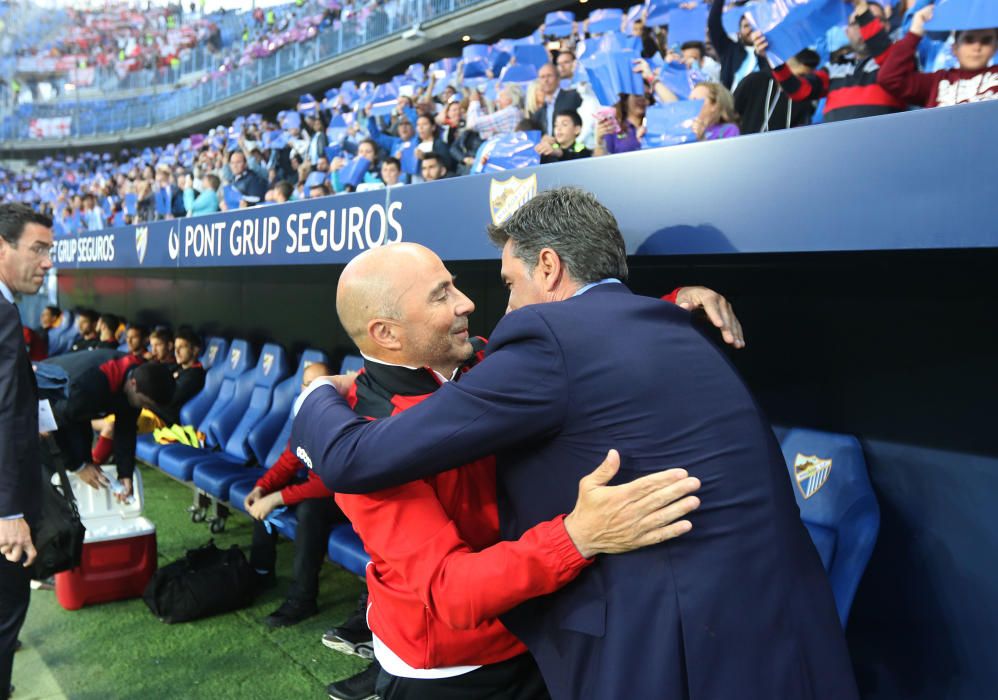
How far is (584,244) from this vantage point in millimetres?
1330

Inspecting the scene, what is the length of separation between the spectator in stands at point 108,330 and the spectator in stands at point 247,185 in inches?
71.7

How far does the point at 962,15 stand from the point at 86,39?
42.0 meters

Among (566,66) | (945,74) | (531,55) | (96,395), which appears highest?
(531,55)

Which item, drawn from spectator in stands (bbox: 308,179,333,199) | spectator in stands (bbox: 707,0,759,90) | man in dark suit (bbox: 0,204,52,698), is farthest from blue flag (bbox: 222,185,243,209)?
man in dark suit (bbox: 0,204,52,698)

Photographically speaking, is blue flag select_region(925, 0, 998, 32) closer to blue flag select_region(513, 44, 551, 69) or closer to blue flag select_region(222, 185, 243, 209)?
blue flag select_region(513, 44, 551, 69)

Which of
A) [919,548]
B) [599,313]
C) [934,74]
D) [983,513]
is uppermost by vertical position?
[934,74]

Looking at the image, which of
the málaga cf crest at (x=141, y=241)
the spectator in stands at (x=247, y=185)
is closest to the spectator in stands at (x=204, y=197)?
the spectator in stands at (x=247, y=185)

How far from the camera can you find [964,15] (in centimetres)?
244

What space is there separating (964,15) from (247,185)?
26.0 feet

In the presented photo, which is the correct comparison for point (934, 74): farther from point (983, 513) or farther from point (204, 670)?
point (204, 670)

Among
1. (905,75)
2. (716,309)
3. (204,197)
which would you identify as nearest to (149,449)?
(204,197)

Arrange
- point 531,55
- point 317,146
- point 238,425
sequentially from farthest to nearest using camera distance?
point 317,146, point 531,55, point 238,425

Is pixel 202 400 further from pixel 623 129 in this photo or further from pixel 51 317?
pixel 51 317

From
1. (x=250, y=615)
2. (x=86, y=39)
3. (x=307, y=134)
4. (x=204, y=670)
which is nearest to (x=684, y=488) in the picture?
(x=204, y=670)
